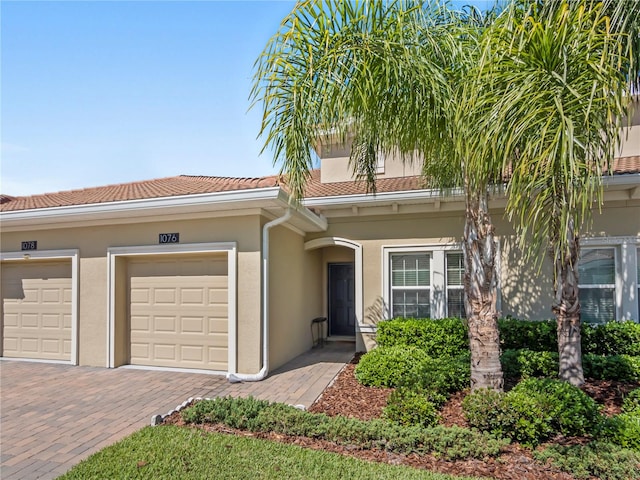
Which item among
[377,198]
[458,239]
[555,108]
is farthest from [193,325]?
[555,108]

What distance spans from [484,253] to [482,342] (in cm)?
123

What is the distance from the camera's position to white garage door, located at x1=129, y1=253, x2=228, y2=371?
755cm

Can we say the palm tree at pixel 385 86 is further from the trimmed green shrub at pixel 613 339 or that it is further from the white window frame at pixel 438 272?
the white window frame at pixel 438 272

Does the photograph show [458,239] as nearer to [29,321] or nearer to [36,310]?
[36,310]

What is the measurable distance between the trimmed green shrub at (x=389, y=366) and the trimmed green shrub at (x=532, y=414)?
5.69 feet

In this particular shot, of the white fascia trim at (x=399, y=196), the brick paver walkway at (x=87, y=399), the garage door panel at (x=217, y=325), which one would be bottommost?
the brick paver walkway at (x=87, y=399)

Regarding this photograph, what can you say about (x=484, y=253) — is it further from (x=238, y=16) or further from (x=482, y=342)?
(x=238, y=16)

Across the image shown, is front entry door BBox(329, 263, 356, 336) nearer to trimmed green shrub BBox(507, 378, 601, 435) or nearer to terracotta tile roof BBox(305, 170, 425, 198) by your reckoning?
terracotta tile roof BBox(305, 170, 425, 198)

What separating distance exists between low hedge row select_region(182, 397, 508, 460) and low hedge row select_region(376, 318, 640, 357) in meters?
3.17

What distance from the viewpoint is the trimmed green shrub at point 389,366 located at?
6.40m

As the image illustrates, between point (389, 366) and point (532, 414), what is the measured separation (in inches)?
103

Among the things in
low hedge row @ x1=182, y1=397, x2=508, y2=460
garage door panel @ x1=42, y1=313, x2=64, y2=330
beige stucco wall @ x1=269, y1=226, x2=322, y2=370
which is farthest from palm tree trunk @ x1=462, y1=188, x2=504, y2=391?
garage door panel @ x1=42, y1=313, x2=64, y2=330

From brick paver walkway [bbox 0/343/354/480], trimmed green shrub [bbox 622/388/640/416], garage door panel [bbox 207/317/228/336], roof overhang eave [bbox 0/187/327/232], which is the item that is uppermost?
roof overhang eave [bbox 0/187/327/232]

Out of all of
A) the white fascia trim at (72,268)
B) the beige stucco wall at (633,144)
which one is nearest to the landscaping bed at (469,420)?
the white fascia trim at (72,268)
